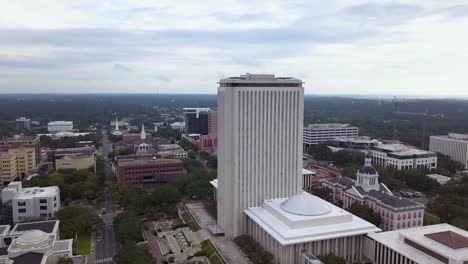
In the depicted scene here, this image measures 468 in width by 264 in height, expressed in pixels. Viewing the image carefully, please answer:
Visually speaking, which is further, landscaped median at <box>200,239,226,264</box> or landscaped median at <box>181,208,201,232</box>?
landscaped median at <box>181,208,201,232</box>

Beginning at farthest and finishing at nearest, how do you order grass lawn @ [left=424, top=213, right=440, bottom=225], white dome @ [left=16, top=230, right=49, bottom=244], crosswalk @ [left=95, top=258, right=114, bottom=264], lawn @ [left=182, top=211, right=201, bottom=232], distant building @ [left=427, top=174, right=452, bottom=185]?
distant building @ [left=427, top=174, right=452, bottom=185] < grass lawn @ [left=424, top=213, right=440, bottom=225] < lawn @ [left=182, top=211, right=201, bottom=232] < crosswalk @ [left=95, top=258, right=114, bottom=264] < white dome @ [left=16, top=230, right=49, bottom=244]

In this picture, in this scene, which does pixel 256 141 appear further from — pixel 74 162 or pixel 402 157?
pixel 402 157

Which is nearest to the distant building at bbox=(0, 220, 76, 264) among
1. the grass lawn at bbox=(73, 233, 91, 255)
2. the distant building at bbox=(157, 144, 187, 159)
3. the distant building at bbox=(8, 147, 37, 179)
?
the grass lawn at bbox=(73, 233, 91, 255)

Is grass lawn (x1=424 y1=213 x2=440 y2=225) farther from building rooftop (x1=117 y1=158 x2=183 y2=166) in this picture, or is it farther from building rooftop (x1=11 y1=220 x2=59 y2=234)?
building rooftop (x1=11 y1=220 x2=59 y2=234)

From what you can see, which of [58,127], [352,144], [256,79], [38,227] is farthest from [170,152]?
[58,127]

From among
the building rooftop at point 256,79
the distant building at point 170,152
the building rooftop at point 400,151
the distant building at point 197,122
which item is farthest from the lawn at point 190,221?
the distant building at point 197,122

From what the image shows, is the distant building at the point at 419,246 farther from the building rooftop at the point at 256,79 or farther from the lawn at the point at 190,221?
the lawn at the point at 190,221

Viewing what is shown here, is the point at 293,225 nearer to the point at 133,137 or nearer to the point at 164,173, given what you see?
the point at 164,173
